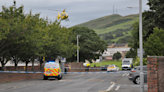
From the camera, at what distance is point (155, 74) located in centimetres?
1216

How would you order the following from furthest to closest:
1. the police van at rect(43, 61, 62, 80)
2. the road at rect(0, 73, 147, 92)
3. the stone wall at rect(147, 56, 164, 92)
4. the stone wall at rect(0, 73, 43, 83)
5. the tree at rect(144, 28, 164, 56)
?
the tree at rect(144, 28, 164, 56) → the police van at rect(43, 61, 62, 80) → the stone wall at rect(0, 73, 43, 83) → the road at rect(0, 73, 147, 92) → the stone wall at rect(147, 56, 164, 92)

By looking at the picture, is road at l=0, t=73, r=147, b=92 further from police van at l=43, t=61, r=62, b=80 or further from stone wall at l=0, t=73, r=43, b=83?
police van at l=43, t=61, r=62, b=80

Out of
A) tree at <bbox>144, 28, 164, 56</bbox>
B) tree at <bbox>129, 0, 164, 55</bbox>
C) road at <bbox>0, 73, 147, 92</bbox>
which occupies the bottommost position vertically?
road at <bbox>0, 73, 147, 92</bbox>

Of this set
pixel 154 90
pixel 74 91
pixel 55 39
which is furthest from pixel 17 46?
pixel 154 90

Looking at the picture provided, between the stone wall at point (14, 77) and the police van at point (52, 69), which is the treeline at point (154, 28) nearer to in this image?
the police van at point (52, 69)

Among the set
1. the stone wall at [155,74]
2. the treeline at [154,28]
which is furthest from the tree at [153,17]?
the stone wall at [155,74]

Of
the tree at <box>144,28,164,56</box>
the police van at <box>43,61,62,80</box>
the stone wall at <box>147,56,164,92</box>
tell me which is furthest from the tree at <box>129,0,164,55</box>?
the stone wall at <box>147,56,164,92</box>

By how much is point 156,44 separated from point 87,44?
28.5m

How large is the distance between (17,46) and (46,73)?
491 centimetres

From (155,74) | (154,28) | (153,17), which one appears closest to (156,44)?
(154,28)

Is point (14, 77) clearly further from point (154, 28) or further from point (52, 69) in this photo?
point (154, 28)

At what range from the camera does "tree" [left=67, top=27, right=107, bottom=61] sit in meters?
67.1

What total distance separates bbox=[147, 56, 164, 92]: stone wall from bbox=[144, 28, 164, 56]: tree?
28346 millimetres

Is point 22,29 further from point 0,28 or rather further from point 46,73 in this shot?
point 46,73
